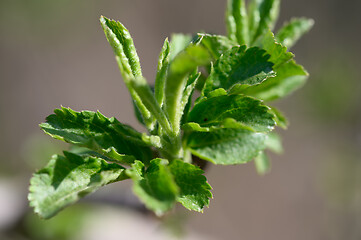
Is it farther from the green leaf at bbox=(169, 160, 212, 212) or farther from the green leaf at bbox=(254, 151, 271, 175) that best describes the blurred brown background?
the green leaf at bbox=(169, 160, 212, 212)

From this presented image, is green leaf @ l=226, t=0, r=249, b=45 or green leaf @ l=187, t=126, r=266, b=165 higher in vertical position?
green leaf @ l=226, t=0, r=249, b=45

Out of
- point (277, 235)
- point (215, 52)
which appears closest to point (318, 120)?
point (277, 235)

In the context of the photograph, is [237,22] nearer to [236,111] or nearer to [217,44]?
[217,44]

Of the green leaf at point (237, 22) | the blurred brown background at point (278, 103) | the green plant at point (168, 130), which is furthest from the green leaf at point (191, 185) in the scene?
the blurred brown background at point (278, 103)

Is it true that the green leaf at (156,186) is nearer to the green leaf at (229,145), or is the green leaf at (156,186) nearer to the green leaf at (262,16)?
the green leaf at (229,145)

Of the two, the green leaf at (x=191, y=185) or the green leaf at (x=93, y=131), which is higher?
the green leaf at (x=93, y=131)

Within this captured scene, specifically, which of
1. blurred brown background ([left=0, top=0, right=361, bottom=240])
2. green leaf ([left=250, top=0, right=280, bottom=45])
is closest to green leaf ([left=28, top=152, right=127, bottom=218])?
green leaf ([left=250, top=0, right=280, bottom=45])
